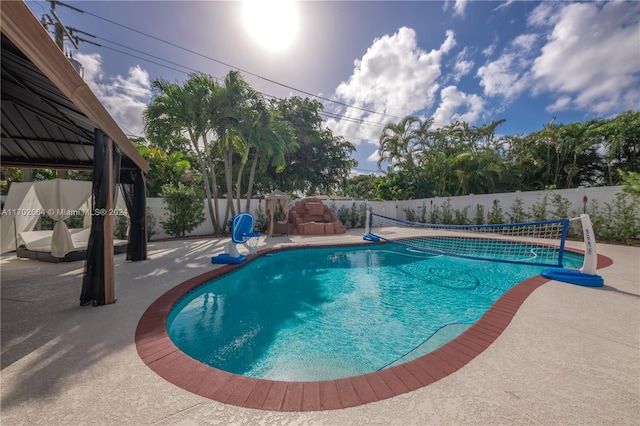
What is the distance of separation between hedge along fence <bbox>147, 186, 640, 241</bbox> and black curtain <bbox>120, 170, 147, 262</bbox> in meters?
4.13

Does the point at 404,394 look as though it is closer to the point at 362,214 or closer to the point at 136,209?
the point at 136,209

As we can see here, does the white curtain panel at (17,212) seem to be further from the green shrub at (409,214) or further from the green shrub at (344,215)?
the green shrub at (409,214)

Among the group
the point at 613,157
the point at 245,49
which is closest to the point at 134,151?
the point at 245,49

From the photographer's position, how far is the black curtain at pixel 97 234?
3.27 m

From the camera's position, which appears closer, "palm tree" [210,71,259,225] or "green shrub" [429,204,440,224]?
"palm tree" [210,71,259,225]

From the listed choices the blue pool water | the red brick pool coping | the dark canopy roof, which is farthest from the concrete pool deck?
the dark canopy roof

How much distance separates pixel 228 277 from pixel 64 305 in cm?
257

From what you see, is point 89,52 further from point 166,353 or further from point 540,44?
point 540,44

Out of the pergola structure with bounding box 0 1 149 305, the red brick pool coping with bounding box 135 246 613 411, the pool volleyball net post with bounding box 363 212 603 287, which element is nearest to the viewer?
the red brick pool coping with bounding box 135 246 613 411

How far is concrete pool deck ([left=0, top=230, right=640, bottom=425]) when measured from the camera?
1507 mm

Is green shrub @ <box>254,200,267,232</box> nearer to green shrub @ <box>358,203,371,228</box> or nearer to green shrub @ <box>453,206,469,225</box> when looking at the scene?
green shrub @ <box>358,203,371,228</box>

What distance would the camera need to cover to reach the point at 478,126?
800 inches

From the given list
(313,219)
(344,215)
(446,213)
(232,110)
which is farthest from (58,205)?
(446,213)

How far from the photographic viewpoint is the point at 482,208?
13070 mm
